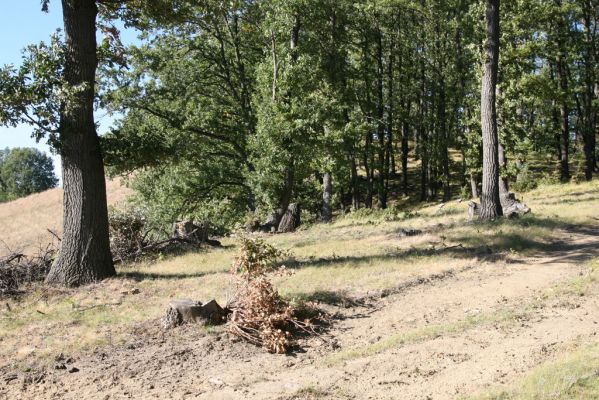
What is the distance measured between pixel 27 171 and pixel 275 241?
96.8 metres

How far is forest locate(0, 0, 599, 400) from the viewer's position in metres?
6.32

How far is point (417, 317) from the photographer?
7973 millimetres

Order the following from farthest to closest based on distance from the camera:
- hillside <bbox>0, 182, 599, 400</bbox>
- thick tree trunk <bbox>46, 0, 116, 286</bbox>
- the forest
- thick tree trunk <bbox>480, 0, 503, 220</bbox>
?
thick tree trunk <bbox>480, 0, 503, 220</bbox>
thick tree trunk <bbox>46, 0, 116, 286</bbox>
the forest
hillside <bbox>0, 182, 599, 400</bbox>

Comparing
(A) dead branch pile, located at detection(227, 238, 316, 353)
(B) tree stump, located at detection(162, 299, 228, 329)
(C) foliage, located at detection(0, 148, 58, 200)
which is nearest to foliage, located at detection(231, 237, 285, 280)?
(A) dead branch pile, located at detection(227, 238, 316, 353)

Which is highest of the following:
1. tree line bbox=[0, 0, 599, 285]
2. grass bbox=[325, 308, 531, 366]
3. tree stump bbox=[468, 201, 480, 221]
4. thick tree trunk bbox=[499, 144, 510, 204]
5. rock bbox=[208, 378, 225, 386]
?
tree line bbox=[0, 0, 599, 285]

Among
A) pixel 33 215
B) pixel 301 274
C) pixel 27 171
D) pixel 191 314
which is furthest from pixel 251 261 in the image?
pixel 27 171

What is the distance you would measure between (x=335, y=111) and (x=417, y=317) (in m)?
13.9

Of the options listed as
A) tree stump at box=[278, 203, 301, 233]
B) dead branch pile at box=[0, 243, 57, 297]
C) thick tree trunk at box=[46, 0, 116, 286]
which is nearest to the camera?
dead branch pile at box=[0, 243, 57, 297]

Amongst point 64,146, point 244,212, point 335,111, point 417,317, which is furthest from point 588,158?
point 64,146

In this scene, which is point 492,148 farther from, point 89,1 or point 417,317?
point 89,1

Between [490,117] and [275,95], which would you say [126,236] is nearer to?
[275,95]

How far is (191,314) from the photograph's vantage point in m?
7.66

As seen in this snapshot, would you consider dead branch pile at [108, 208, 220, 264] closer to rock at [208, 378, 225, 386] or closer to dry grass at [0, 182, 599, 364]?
dry grass at [0, 182, 599, 364]

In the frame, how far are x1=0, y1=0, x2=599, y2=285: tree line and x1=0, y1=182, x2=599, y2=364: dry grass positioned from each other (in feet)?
3.85
